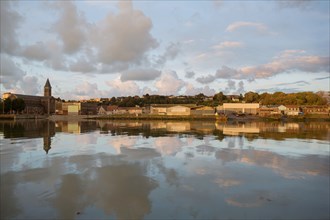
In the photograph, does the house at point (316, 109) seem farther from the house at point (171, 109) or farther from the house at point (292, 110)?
the house at point (171, 109)

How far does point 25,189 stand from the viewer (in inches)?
403

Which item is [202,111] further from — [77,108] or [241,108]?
[77,108]

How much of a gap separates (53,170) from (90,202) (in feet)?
16.3

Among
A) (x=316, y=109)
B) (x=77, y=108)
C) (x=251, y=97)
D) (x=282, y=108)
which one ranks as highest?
(x=251, y=97)

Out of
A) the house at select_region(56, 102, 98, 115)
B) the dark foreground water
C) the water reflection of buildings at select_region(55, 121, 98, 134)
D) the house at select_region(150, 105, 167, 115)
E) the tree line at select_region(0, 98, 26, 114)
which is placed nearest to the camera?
the dark foreground water

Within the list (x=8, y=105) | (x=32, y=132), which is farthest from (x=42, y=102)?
(x=32, y=132)

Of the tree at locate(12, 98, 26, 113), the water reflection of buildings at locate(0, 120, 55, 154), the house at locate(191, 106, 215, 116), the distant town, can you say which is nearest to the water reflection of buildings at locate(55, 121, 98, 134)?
the water reflection of buildings at locate(0, 120, 55, 154)

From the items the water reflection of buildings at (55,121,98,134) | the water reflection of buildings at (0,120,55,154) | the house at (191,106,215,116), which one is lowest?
the water reflection of buildings at (55,121,98,134)

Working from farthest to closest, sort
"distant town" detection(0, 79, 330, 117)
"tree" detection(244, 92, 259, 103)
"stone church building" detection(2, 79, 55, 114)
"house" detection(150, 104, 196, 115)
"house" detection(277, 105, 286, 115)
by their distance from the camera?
"stone church building" detection(2, 79, 55, 114) → "tree" detection(244, 92, 259, 103) → "house" detection(277, 105, 286, 115) → "house" detection(150, 104, 196, 115) → "distant town" detection(0, 79, 330, 117)

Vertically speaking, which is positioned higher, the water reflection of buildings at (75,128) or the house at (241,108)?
the house at (241,108)

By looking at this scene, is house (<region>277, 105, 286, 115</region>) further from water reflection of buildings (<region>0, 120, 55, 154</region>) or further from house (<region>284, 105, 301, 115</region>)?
water reflection of buildings (<region>0, 120, 55, 154</region>)

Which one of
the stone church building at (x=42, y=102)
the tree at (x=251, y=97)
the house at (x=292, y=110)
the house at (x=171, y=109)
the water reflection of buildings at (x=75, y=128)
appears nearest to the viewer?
the water reflection of buildings at (x=75, y=128)

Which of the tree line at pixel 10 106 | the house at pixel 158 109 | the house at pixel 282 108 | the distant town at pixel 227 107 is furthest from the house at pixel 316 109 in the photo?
the tree line at pixel 10 106

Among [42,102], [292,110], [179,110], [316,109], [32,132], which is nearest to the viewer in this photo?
[32,132]
